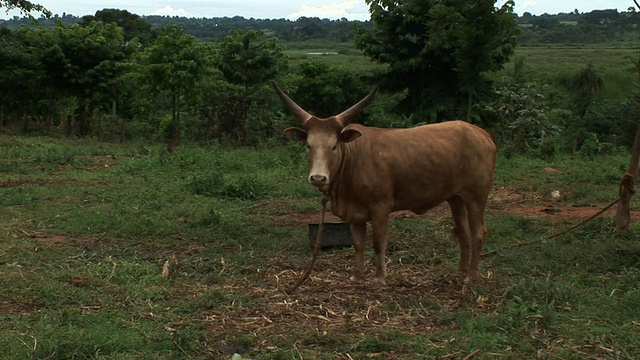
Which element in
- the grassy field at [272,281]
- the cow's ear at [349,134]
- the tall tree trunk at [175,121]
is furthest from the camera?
the tall tree trunk at [175,121]

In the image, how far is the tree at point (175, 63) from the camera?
52.5 ft

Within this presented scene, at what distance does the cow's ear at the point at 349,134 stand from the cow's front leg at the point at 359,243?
82cm

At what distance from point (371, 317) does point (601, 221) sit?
4027 mm

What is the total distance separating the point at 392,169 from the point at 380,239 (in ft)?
2.02

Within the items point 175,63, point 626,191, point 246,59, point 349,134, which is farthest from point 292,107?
point 246,59

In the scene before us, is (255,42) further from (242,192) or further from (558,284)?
(558,284)

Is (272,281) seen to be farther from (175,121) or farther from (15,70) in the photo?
(15,70)

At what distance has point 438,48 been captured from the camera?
55.0ft

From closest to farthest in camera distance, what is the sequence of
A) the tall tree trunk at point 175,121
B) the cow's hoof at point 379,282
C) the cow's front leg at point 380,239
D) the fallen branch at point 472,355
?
the fallen branch at point 472,355
the cow's front leg at point 380,239
the cow's hoof at point 379,282
the tall tree trunk at point 175,121

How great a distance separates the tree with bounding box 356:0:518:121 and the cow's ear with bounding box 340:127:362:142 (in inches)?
361

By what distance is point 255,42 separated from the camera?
2167 cm

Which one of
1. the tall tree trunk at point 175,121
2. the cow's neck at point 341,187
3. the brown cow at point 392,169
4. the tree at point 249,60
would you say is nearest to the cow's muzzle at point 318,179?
the brown cow at point 392,169

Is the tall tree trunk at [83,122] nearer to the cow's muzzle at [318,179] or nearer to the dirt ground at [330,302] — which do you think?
the dirt ground at [330,302]

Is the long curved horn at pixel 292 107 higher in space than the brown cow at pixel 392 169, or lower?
higher
